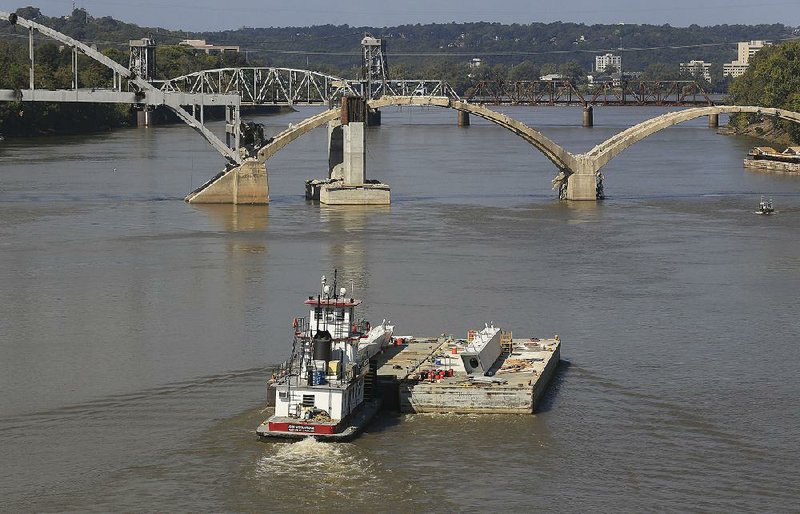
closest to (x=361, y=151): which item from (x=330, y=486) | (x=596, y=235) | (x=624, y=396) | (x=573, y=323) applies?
(x=596, y=235)

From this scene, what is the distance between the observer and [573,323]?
5419 cm

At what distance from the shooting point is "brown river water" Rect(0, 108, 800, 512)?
36344mm

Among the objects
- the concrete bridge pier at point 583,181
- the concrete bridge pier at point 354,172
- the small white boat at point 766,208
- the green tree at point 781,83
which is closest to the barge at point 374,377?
the small white boat at point 766,208

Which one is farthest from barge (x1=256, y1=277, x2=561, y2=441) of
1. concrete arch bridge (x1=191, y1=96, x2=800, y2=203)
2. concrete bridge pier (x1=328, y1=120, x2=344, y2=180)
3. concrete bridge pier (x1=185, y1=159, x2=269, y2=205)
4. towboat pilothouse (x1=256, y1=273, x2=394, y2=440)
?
concrete bridge pier (x1=328, y1=120, x2=344, y2=180)

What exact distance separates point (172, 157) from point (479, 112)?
5010 centimetres

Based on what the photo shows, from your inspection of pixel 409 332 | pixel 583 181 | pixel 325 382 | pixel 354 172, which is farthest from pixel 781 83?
pixel 325 382

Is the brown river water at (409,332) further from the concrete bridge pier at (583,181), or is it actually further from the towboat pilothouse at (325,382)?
the concrete bridge pier at (583,181)

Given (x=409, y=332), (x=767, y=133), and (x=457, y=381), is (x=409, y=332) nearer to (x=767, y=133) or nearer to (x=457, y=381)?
(x=457, y=381)

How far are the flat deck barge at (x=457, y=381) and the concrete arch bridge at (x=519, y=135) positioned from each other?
48.4 meters

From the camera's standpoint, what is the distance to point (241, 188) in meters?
93.4

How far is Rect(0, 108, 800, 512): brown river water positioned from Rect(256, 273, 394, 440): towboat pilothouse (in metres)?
0.60

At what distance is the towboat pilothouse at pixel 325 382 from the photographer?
38.6m

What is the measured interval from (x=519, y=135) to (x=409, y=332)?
48879 mm

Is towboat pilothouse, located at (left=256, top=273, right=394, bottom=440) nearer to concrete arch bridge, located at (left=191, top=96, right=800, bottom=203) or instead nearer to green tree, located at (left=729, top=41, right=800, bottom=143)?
concrete arch bridge, located at (left=191, top=96, right=800, bottom=203)
